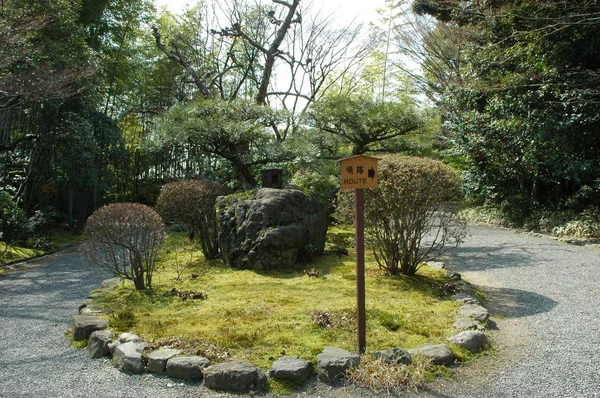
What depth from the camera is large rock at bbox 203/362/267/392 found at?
10.2 ft

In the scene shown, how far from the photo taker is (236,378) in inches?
123

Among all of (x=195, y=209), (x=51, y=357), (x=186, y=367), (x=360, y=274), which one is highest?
(x=195, y=209)

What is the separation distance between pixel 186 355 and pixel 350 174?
1.85 metres

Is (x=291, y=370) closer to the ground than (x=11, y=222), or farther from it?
closer to the ground

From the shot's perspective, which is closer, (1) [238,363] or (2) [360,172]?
(1) [238,363]

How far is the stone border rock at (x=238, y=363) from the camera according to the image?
3.15 m

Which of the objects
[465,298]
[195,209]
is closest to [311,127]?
[195,209]

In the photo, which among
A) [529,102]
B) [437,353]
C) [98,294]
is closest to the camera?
[437,353]

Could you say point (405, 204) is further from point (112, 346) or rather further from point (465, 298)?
point (112, 346)

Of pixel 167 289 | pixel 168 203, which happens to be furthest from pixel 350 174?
pixel 168 203

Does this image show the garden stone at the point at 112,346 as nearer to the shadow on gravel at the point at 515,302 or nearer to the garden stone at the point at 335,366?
the garden stone at the point at 335,366

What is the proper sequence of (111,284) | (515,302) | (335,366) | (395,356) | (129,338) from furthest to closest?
(111,284) → (515,302) → (129,338) → (395,356) → (335,366)

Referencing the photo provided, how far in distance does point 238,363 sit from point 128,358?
34.6 inches

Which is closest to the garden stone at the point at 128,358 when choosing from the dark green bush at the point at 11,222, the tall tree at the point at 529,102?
the dark green bush at the point at 11,222
